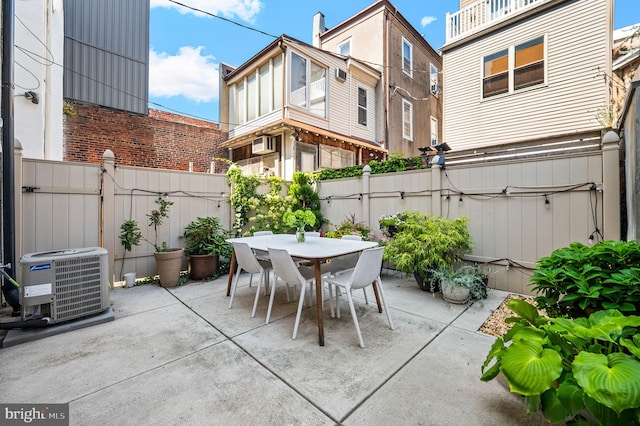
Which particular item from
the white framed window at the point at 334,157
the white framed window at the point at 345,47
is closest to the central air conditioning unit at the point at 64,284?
the white framed window at the point at 334,157

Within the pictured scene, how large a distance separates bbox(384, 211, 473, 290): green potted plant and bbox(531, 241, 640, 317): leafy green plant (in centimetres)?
187

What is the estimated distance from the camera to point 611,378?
1201 millimetres

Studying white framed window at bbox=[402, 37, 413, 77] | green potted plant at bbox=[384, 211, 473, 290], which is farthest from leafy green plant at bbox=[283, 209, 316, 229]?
white framed window at bbox=[402, 37, 413, 77]

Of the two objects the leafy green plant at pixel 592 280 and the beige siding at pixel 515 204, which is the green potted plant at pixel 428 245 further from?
the leafy green plant at pixel 592 280

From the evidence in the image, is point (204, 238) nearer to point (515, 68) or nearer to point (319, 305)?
point (319, 305)

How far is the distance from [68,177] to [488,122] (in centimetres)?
896

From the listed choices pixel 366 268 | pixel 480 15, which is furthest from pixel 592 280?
pixel 480 15

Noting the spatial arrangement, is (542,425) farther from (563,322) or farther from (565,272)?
(565,272)

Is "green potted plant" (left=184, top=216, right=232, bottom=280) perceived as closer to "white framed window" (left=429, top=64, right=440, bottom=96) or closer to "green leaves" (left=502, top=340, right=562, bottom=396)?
"green leaves" (left=502, top=340, right=562, bottom=396)

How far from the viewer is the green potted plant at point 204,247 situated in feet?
16.4

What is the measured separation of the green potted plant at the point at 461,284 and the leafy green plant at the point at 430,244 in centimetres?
16

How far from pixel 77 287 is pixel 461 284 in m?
4.65

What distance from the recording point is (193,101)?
9977 millimetres

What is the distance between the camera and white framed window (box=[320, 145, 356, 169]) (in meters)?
8.92
